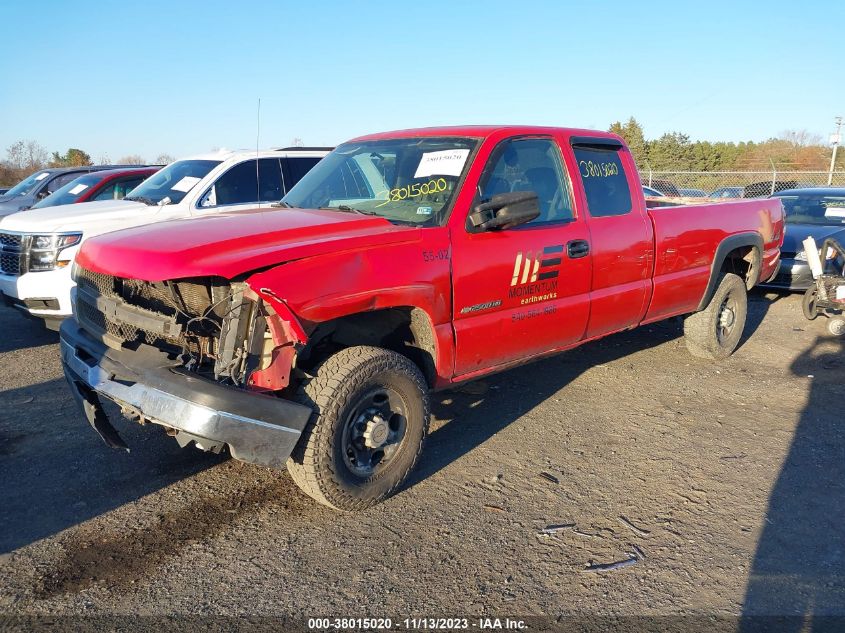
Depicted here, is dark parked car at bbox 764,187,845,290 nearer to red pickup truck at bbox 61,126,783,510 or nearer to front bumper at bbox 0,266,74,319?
red pickup truck at bbox 61,126,783,510

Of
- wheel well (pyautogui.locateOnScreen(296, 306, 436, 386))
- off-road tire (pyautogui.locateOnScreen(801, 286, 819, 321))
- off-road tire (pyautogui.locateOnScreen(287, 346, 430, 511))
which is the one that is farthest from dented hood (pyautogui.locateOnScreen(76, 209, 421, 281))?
off-road tire (pyautogui.locateOnScreen(801, 286, 819, 321))

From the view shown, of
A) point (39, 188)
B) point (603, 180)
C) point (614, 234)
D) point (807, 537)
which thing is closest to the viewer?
point (807, 537)

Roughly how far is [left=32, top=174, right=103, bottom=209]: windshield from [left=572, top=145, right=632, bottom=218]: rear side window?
6.94 m

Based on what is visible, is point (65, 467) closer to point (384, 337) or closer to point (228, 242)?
point (228, 242)

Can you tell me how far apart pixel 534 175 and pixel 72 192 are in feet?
23.4

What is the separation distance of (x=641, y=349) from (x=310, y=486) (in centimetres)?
454

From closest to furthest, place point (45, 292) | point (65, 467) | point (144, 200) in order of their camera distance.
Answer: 1. point (65, 467)
2. point (45, 292)
3. point (144, 200)

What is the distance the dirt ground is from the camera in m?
Result: 2.86

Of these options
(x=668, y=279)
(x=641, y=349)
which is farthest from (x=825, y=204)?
(x=668, y=279)

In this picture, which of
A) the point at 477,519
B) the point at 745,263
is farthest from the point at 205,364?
the point at 745,263

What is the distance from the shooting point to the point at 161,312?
11.3ft

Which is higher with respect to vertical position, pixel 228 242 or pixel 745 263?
pixel 228 242

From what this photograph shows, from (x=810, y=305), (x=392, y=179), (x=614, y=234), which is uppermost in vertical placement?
(x=392, y=179)

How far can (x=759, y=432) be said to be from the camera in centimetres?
470
